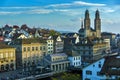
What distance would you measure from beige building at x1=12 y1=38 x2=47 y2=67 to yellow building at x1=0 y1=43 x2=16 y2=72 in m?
1.50

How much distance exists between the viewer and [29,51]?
→ 100 feet

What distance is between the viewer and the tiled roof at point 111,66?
651 inches

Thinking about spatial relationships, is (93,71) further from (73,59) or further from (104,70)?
(73,59)

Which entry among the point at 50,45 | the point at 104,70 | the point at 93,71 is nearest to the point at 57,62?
the point at 50,45

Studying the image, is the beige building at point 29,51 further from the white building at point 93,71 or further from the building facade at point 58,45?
the white building at point 93,71

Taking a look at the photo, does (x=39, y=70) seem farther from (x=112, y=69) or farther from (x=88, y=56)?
(x=88, y=56)

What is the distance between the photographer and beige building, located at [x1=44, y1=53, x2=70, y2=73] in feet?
90.4

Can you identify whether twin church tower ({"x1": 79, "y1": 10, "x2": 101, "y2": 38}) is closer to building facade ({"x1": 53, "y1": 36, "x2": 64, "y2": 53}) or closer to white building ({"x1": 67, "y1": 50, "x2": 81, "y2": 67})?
building facade ({"x1": 53, "y1": 36, "x2": 64, "y2": 53})

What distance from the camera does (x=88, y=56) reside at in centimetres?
3659

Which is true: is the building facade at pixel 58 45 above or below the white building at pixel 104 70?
above

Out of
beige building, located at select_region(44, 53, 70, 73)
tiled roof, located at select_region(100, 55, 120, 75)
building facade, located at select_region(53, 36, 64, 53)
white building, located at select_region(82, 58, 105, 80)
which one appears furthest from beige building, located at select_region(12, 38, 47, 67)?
→ tiled roof, located at select_region(100, 55, 120, 75)

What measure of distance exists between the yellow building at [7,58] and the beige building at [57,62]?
262 cm

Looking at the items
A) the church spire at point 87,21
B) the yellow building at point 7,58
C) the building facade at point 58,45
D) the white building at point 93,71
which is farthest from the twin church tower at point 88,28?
the white building at point 93,71

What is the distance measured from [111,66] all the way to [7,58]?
40.6 ft
